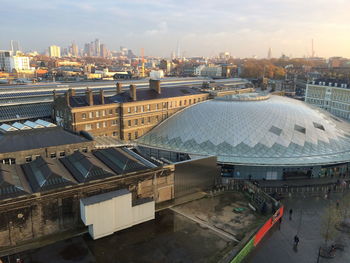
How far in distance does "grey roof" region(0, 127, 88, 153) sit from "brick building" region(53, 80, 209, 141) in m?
8.61

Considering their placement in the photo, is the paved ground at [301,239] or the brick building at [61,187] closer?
the brick building at [61,187]

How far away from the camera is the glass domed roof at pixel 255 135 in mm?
52750

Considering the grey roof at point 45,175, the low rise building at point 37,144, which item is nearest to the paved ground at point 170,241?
the grey roof at point 45,175

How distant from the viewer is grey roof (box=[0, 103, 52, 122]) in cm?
6199

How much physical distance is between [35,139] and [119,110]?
1958 centimetres

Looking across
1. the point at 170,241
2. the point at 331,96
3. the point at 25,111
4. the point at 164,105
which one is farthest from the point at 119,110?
the point at 331,96

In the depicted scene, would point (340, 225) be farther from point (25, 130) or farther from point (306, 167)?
point (25, 130)

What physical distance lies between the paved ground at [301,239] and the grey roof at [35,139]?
2881 centimetres

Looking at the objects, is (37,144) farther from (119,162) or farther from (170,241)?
(170,241)

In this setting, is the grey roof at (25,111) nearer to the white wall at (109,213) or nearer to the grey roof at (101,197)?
the grey roof at (101,197)

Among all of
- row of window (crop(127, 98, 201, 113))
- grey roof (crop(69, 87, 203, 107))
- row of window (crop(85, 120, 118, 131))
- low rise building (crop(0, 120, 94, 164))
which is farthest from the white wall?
row of window (crop(127, 98, 201, 113))

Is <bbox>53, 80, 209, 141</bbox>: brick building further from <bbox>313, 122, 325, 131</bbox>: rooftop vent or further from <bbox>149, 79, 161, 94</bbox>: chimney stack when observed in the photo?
<bbox>313, 122, 325, 131</bbox>: rooftop vent

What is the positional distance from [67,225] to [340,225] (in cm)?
3373

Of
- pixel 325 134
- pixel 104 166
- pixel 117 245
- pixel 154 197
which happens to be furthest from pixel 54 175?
pixel 325 134
